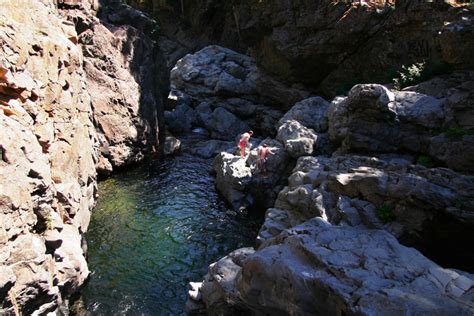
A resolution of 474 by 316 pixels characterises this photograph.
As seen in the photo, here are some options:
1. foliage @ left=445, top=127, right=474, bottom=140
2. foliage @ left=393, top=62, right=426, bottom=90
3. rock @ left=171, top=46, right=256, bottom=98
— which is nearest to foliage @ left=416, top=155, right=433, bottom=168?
foliage @ left=445, top=127, right=474, bottom=140

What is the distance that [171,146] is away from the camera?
2650 centimetres

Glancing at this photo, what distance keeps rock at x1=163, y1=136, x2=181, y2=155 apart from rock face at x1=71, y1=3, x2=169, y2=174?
0.70 m

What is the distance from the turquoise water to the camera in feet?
41.7

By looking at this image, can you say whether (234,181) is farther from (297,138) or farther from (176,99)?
(176,99)

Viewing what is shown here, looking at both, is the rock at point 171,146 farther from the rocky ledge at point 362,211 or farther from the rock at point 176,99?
the rock at point 176,99

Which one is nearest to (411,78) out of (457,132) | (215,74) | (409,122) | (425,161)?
(409,122)

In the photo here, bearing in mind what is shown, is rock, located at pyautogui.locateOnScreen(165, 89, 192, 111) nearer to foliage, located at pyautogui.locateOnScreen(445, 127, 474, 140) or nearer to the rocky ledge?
the rocky ledge

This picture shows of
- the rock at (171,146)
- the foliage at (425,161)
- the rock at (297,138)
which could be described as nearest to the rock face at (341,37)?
the foliage at (425,161)

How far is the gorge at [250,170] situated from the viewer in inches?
360

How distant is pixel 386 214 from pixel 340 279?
4680mm

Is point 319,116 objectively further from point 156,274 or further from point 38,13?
point 38,13

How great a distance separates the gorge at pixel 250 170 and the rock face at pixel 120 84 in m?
0.12

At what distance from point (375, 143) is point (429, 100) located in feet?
9.15

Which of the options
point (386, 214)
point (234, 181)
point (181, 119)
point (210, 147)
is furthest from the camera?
point (181, 119)
